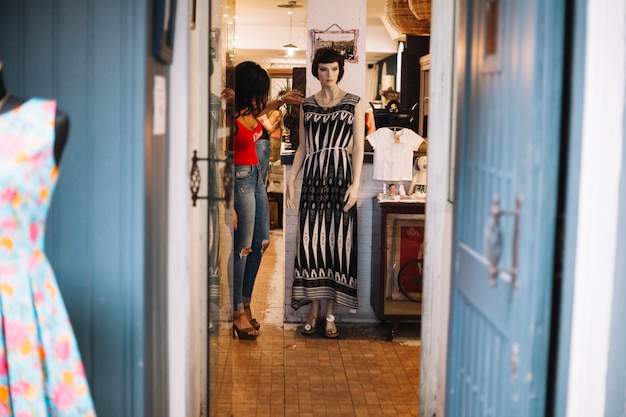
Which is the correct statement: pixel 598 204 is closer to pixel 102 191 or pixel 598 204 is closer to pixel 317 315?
pixel 102 191

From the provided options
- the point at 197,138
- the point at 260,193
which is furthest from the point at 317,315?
the point at 197,138

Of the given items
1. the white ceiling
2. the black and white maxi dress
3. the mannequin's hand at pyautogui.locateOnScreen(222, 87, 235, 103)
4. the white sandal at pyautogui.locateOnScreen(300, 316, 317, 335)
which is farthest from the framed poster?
the white ceiling

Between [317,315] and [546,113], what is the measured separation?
371 centimetres

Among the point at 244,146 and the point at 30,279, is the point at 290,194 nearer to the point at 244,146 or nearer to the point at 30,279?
the point at 244,146

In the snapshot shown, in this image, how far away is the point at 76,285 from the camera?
2643 millimetres

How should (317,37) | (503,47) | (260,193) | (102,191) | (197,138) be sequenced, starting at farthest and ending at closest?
(317,37) < (260,193) < (197,138) < (102,191) < (503,47)

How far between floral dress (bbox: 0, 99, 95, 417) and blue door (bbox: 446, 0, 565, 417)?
46.1 inches

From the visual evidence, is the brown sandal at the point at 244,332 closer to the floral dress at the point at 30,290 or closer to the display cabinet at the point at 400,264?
the display cabinet at the point at 400,264

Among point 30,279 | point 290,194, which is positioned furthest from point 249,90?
point 30,279

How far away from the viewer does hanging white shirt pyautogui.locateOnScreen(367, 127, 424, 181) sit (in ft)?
18.3

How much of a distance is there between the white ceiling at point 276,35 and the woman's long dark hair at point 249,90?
776 cm

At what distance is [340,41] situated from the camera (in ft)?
19.6

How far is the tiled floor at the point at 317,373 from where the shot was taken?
414cm

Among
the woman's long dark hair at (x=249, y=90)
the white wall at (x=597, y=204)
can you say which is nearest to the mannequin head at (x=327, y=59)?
the woman's long dark hair at (x=249, y=90)
